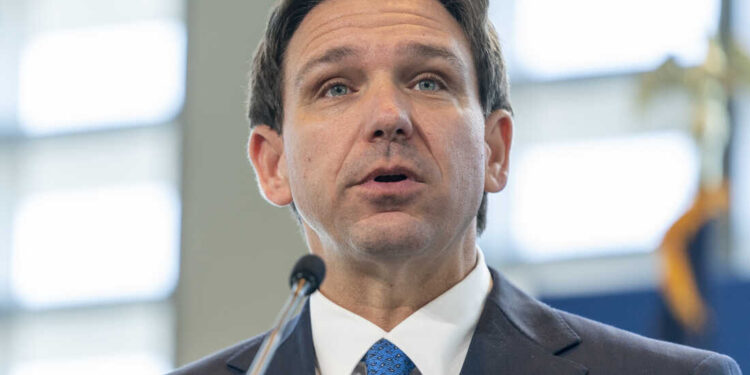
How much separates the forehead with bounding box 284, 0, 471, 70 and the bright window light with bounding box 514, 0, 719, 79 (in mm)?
3849

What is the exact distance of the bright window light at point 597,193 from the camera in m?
6.82

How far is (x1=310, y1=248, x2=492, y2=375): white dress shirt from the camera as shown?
119 inches

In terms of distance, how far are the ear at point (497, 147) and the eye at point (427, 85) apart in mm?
227

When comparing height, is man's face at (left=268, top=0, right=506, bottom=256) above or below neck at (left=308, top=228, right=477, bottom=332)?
above

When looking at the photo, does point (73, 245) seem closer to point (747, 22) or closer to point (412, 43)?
point (747, 22)

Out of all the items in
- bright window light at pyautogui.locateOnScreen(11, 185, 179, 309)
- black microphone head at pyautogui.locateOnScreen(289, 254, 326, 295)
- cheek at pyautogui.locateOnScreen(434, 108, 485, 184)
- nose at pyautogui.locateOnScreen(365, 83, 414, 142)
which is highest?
nose at pyautogui.locateOnScreen(365, 83, 414, 142)

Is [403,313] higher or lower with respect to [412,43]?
lower

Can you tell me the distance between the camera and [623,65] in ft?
23.7

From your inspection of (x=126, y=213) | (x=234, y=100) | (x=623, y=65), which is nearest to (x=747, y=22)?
(x=623, y=65)

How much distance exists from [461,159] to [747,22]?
13.7ft

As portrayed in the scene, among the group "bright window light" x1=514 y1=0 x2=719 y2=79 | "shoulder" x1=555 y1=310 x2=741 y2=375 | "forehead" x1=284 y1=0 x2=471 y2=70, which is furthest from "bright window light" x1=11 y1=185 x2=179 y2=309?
"shoulder" x1=555 y1=310 x2=741 y2=375

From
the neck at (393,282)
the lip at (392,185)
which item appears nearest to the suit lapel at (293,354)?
the neck at (393,282)

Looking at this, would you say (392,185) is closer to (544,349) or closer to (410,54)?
(410,54)

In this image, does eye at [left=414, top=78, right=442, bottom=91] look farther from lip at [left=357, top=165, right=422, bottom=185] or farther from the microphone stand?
the microphone stand
